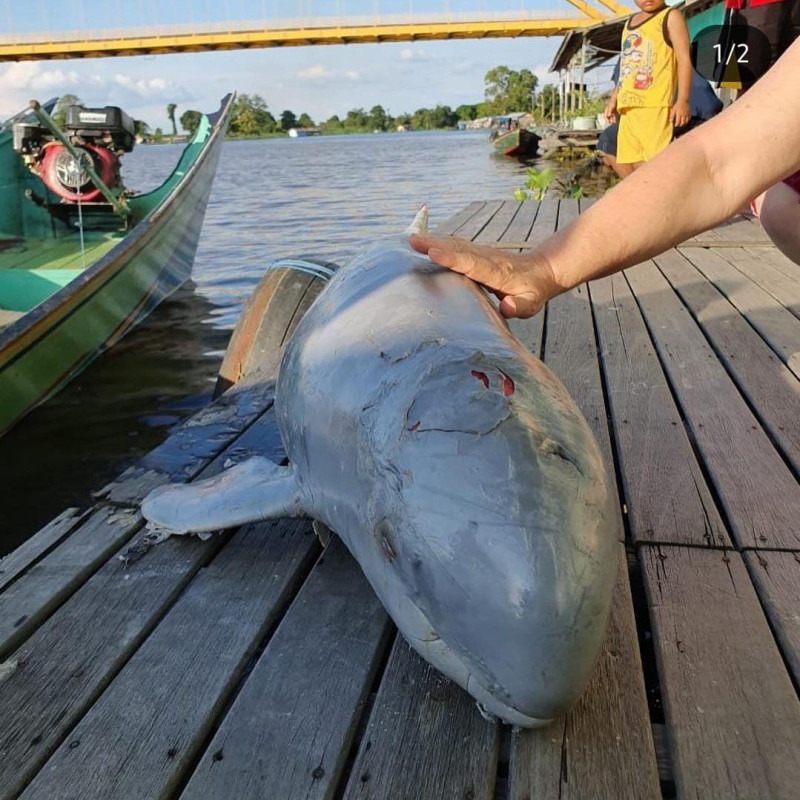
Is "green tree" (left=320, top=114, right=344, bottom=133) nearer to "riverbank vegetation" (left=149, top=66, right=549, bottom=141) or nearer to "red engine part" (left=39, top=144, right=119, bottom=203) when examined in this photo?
"riverbank vegetation" (left=149, top=66, right=549, bottom=141)

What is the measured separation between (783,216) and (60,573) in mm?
3209

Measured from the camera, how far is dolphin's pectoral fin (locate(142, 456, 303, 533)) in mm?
2424

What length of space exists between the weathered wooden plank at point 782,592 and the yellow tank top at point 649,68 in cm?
616

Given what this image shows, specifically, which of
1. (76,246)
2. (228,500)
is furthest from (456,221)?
(228,500)

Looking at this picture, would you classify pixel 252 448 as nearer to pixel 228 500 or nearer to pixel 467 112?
pixel 228 500

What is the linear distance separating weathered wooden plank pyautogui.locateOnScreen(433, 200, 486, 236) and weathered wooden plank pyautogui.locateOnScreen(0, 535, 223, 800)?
5289 millimetres

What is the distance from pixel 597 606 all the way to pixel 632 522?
112 centimetres

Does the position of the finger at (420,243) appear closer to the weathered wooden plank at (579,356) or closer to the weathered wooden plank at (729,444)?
the weathered wooden plank at (579,356)

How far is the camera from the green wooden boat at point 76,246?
241 inches

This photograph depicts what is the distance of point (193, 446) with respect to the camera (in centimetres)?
343

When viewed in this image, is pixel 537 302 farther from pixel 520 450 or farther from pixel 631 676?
pixel 631 676

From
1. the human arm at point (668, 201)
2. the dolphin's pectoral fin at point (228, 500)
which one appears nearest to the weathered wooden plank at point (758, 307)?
the human arm at point (668, 201)

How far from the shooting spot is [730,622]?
6.71ft

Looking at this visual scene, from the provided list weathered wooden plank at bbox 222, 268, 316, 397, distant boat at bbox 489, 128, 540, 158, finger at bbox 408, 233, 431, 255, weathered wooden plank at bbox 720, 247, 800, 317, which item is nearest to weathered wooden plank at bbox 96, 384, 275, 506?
weathered wooden plank at bbox 222, 268, 316, 397
